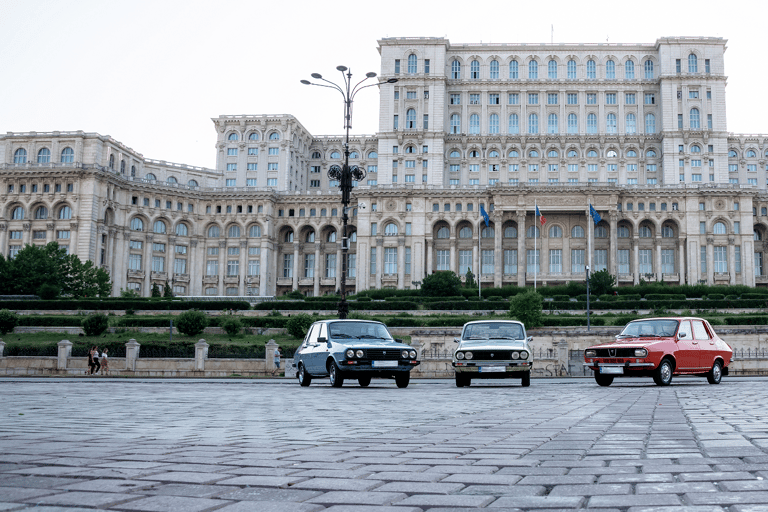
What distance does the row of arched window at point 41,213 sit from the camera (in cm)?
8562

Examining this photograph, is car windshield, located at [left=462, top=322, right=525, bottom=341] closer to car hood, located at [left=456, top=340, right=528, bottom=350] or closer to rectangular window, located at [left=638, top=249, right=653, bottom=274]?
car hood, located at [left=456, top=340, right=528, bottom=350]

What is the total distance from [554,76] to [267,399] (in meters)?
92.3

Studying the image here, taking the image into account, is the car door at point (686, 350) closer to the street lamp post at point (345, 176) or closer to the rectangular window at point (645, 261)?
the street lamp post at point (345, 176)

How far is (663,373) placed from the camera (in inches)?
699

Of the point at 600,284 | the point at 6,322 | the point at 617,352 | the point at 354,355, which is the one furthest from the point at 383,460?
the point at 600,284

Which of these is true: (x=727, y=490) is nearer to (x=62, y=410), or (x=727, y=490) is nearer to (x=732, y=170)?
(x=62, y=410)

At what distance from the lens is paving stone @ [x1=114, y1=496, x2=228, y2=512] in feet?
12.3

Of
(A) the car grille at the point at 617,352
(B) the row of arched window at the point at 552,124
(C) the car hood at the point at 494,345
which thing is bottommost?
(A) the car grille at the point at 617,352

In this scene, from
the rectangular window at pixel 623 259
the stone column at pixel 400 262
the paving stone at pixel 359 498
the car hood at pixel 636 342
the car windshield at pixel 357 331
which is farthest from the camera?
the rectangular window at pixel 623 259

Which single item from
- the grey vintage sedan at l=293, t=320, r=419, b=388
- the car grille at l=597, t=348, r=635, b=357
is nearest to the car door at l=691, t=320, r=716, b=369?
the car grille at l=597, t=348, r=635, b=357

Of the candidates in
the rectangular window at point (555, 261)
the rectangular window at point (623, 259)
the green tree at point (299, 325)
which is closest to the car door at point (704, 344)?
the green tree at point (299, 325)

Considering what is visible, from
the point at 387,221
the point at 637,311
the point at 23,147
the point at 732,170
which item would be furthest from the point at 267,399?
the point at 732,170

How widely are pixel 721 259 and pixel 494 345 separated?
7857 cm

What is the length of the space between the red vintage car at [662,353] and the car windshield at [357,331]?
5402 millimetres
